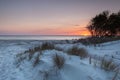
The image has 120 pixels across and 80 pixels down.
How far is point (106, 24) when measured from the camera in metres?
50.8

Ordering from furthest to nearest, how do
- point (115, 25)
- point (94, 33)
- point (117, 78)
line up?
point (94, 33), point (115, 25), point (117, 78)

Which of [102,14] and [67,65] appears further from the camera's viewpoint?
[102,14]

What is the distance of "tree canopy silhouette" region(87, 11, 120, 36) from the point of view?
49.4 meters

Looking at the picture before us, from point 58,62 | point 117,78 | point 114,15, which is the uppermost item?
point 114,15

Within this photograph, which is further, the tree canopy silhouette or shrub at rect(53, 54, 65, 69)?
the tree canopy silhouette

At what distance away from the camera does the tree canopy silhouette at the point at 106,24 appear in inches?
1944

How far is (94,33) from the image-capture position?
5734cm

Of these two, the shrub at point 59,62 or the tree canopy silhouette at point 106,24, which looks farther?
the tree canopy silhouette at point 106,24

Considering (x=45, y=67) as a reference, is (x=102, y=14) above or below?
above

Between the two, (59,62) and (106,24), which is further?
(106,24)

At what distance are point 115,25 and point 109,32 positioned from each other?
98.7 inches

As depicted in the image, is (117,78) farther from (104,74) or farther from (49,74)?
(49,74)

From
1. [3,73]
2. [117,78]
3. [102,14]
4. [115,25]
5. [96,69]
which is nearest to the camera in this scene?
[117,78]

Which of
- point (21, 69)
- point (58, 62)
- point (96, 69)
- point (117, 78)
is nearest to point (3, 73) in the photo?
point (21, 69)
